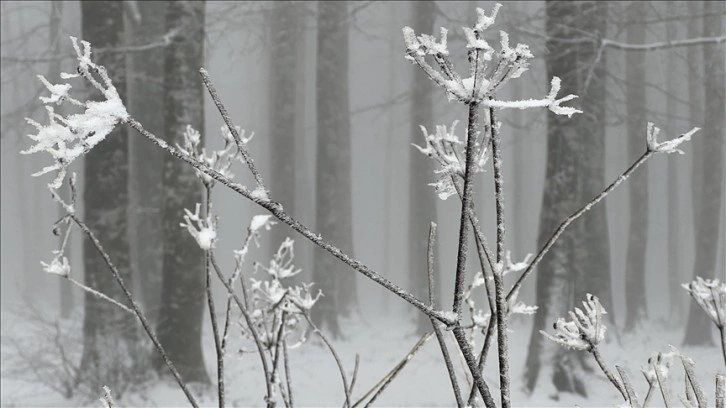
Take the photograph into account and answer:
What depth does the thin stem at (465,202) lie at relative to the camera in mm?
766

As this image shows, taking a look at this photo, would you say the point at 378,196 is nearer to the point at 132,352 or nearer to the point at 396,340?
the point at 396,340

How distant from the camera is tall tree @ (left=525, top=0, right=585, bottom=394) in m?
7.53

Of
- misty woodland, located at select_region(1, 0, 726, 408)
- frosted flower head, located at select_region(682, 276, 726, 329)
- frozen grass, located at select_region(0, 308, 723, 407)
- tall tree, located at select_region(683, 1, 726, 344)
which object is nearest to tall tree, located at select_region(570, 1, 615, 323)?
misty woodland, located at select_region(1, 0, 726, 408)

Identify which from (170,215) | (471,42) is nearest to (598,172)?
(170,215)

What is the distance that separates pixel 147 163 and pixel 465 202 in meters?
11.3

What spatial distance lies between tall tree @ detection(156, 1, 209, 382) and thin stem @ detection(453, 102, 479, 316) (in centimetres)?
665

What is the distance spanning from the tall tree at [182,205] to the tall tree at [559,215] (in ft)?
12.5

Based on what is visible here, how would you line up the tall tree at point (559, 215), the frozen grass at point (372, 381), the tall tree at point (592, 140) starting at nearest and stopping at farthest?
the frozen grass at point (372, 381), the tall tree at point (559, 215), the tall tree at point (592, 140)

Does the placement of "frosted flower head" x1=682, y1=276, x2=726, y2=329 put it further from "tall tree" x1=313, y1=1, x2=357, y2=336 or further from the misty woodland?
"tall tree" x1=313, y1=1, x2=357, y2=336

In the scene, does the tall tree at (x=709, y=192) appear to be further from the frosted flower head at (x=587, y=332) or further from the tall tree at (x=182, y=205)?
the frosted flower head at (x=587, y=332)

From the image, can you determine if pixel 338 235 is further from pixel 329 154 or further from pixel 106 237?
pixel 106 237

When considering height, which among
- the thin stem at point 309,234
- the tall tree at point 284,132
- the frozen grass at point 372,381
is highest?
the tall tree at point 284,132

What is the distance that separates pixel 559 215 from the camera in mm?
7641

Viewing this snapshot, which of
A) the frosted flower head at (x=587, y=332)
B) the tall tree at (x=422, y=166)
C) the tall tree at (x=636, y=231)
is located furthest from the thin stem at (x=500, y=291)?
the tall tree at (x=636, y=231)
